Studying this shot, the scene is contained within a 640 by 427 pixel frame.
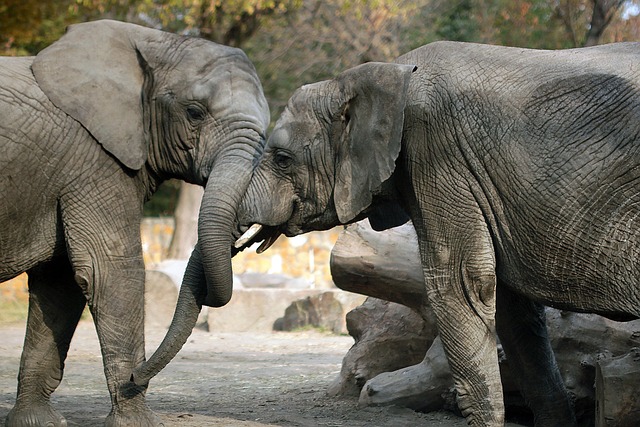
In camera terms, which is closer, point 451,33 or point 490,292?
point 490,292

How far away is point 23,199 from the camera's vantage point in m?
6.03

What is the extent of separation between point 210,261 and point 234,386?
11.9 ft

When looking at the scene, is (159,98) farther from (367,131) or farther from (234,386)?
(234,386)

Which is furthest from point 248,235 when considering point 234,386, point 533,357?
point 234,386

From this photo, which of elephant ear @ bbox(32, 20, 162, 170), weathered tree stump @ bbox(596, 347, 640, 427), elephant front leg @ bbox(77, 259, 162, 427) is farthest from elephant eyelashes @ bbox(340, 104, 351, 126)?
weathered tree stump @ bbox(596, 347, 640, 427)

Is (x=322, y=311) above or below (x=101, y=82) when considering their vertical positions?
below

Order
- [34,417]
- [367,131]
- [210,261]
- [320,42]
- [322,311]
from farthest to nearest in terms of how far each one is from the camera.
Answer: [320,42]
[322,311]
[34,417]
[210,261]
[367,131]

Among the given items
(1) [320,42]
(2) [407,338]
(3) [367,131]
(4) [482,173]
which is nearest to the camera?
(4) [482,173]

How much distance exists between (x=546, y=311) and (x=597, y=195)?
2.01 m

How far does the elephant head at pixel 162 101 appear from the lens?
618 cm

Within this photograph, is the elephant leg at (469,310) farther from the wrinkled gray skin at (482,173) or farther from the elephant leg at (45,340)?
the elephant leg at (45,340)

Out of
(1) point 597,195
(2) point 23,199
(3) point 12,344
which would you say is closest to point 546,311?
(1) point 597,195

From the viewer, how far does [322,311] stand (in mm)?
15055

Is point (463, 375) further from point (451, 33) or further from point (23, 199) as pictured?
point (451, 33)
